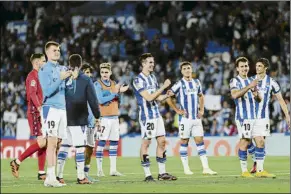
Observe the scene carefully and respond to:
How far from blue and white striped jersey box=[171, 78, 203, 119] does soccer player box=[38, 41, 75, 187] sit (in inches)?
183

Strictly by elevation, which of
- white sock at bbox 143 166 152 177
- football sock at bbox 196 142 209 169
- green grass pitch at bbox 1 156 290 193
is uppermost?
football sock at bbox 196 142 209 169

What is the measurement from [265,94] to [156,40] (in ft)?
56.0

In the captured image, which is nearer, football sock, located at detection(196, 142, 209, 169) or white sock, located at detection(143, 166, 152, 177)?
white sock, located at detection(143, 166, 152, 177)

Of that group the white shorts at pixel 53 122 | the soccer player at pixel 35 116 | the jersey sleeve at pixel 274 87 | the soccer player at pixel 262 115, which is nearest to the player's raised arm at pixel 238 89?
the soccer player at pixel 262 115

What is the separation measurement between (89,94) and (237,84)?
336 centimetres

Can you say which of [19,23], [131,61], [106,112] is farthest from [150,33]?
[106,112]

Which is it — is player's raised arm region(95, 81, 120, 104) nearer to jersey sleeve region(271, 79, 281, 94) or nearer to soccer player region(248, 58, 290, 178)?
soccer player region(248, 58, 290, 178)

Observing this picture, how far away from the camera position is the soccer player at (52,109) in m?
13.3

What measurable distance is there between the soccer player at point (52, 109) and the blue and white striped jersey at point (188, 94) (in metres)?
4.64

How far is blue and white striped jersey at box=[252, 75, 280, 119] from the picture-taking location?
53.0 feet

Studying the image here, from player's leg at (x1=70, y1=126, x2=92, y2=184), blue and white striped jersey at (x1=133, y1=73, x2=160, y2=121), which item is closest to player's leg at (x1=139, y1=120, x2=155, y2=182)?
blue and white striped jersey at (x1=133, y1=73, x2=160, y2=121)

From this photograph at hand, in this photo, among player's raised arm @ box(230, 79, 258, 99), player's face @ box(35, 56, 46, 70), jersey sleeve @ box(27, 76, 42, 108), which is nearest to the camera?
player's raised arm @ box(230, 79, 258, 99)

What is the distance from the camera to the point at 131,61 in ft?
108

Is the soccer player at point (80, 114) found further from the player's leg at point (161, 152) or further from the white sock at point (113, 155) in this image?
the white sock at point (113, 155)
